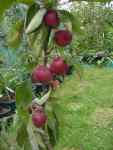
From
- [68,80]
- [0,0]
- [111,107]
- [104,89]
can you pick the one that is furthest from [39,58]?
[68,80]

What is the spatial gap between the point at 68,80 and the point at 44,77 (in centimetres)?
549

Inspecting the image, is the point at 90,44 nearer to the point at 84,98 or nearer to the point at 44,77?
the point at 84,98

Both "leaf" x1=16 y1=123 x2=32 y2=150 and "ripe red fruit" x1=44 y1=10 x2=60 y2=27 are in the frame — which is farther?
"leaf" x1=16 y1=123 x2=32 y2=150

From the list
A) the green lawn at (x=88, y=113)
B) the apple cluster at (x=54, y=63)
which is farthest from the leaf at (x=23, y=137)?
the green lawn at (x=88, y=113)

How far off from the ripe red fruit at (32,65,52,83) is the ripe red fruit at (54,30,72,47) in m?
0.07

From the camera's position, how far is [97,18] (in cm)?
776

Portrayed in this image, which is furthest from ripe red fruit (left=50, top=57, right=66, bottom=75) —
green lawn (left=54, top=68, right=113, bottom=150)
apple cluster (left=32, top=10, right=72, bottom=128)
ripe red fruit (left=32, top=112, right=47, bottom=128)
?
green lawn (left=54, top=68, right=113, bottom=150)

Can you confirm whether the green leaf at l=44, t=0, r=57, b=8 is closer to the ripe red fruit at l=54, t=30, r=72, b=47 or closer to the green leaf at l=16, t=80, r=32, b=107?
the ripe red fruit at l=54, t=30, r=72, b=47

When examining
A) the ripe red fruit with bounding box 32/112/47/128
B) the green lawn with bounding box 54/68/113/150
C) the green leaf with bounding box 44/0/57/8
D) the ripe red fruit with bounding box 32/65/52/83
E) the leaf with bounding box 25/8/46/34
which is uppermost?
the green leaf with bounding box 44/0/57/8

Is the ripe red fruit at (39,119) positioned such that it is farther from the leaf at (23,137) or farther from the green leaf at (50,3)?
the green leaf at (50,3)

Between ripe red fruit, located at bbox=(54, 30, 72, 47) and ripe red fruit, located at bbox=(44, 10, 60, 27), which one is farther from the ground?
ripe red fruit, located at bbox=(44, 10, 60, 27)

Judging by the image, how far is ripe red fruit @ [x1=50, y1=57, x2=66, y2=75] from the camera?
3.09 ft

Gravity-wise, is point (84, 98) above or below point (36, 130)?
below

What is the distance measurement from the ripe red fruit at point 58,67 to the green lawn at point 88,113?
1.50 metres
